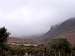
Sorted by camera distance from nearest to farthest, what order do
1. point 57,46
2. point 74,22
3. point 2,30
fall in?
point 57,46
point 2,30
point 74,22

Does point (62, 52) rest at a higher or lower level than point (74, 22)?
lower

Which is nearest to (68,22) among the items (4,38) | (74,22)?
(74,22)

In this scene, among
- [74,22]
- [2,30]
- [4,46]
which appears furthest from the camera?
[74,22]

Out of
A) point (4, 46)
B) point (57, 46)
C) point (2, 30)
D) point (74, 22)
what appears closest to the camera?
point (57, 46)

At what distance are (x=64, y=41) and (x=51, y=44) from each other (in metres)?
2.16

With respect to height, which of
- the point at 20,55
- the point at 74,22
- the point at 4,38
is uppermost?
the point at 74,22

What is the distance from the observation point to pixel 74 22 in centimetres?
10862

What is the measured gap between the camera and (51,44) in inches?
1497

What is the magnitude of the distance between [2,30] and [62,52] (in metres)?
12.7

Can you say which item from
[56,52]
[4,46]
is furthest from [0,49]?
[56,52]

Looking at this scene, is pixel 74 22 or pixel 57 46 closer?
pixel 57 46

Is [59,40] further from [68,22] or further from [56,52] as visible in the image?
[68,22]

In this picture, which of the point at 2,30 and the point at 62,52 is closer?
the point at 62,52

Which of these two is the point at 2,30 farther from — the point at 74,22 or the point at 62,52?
the point at 74,22
